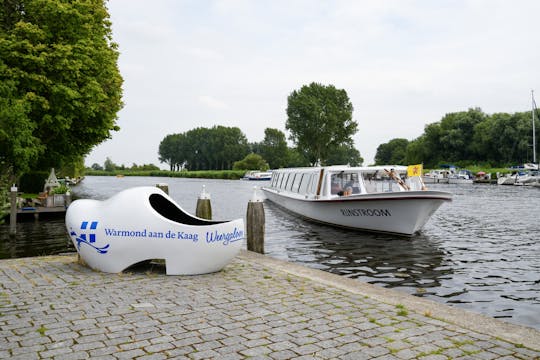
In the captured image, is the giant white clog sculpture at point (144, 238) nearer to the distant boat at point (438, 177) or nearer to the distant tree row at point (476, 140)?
the distant boat at point (438, 177)

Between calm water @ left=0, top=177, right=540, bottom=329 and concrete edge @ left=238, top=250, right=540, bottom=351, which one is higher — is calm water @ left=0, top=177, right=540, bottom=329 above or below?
below

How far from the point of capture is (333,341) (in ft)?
15.8

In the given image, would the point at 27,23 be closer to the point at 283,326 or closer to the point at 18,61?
the point at 18,61

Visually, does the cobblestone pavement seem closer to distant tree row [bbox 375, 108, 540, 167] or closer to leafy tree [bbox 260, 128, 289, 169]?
distant tree row [bbox 375, 108, 540, 167]

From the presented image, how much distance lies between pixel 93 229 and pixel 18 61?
15.8 meters

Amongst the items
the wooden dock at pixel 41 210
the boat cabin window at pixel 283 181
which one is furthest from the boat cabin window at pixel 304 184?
the wooden dock at pixel 41 210

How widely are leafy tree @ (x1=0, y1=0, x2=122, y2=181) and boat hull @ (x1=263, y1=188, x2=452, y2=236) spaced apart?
470 inches

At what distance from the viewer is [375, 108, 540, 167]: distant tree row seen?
246 feet

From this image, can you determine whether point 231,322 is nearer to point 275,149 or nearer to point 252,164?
point 252,164

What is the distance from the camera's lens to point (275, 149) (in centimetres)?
14450

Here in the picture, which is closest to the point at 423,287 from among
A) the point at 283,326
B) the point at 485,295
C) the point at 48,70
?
the point at 485,295

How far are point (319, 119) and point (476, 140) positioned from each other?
28.1 metres

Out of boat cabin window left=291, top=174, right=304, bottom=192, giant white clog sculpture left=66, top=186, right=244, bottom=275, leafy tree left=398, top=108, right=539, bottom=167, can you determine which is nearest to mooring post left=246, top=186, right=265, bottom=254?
giant white clog sculpture left=66, top=186, right=244, bottom=275

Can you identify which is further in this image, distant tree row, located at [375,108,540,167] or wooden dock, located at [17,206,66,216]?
distant tree row, located at [375,108,540,167]
